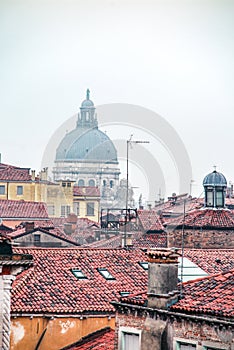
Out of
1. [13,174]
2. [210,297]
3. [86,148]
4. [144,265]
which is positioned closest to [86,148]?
[86,148]

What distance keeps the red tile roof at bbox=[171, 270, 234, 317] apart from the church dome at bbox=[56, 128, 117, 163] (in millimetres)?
159843

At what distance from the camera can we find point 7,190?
91.2 m

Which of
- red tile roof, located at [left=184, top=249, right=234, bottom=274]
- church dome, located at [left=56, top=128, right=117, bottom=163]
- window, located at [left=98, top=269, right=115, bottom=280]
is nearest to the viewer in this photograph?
window, located at [left=98, top=269, right=115, bottom=280]

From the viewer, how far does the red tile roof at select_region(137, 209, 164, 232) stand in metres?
53.7

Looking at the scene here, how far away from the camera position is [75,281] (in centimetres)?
2528

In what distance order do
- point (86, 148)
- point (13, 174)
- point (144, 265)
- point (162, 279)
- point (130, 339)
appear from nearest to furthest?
point (162, 279), point (130, 339), point (144, 265), point (13, 174), point (86, 148)

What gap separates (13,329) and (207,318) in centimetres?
698

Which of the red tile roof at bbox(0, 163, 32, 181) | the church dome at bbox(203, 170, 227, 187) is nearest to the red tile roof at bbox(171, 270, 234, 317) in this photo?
the church dome at bbox(203, 170, 227, 187)

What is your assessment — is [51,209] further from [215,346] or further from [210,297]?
[215,346]

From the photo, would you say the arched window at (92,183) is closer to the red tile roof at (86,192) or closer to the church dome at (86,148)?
the church dome at (86,148)

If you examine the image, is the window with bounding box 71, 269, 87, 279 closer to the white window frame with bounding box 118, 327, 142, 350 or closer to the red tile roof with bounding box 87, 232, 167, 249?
the white window frame with bounding box 118, 327, 142, 350

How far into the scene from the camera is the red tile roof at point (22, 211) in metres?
74.2

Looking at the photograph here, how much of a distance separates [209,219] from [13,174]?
4829 cm

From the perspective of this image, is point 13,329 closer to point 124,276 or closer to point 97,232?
point 124,276
